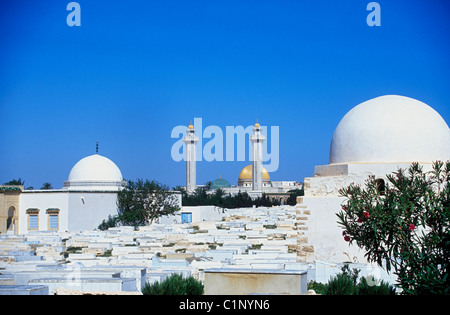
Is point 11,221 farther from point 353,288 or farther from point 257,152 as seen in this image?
point 257,152

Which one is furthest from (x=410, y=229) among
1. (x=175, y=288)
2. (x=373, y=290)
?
(x=175, y=288)

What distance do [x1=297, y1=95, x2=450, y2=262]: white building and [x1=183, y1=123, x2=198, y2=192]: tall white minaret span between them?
1762 inches

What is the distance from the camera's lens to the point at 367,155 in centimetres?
1122

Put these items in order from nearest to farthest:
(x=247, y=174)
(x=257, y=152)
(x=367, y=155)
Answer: (x=367, y=155) → (x=257, y=152) → (x=247, y=174)

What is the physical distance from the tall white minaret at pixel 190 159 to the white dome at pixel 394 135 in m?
44.6

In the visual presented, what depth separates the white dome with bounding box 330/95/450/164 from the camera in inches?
436

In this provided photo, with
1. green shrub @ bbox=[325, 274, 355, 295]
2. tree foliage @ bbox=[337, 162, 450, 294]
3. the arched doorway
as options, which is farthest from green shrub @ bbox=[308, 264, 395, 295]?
the arched doorway

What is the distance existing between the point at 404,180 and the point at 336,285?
5.39ft

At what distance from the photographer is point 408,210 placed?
611 centimetres

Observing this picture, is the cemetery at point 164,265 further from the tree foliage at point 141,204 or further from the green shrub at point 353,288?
the tree foliage at point 141,204

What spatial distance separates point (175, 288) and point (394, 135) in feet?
21.7
